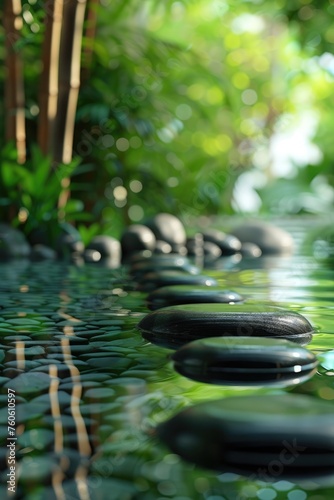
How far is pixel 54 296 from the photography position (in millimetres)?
1869

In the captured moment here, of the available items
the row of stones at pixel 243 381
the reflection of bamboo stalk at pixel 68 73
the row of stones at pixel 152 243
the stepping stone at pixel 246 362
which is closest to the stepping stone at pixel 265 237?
the row of stones at pixel 152 243

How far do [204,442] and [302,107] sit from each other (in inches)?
424

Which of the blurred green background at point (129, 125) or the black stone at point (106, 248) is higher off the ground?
the blurred green background at point (129, 125)

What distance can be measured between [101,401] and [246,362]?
7.3 inches

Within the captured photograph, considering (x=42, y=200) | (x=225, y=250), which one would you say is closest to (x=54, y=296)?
(x=42, y=200)

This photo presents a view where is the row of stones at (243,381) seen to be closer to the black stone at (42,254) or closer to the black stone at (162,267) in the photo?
the black stone at (162,267)

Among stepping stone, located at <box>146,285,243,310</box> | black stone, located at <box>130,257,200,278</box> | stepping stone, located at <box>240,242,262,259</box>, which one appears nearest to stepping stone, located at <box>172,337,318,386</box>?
stepping stone, located at <box>146,285,243,310</box>

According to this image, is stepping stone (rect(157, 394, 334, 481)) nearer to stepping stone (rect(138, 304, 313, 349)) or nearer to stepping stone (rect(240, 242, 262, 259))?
stepping stone (rect(138, 304, 313, 349))

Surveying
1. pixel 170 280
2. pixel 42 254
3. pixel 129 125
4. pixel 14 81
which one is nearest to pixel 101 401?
pixel 170 280

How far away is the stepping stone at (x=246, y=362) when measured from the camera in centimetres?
95

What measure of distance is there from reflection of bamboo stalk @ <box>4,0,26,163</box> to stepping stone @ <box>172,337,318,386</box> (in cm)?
255

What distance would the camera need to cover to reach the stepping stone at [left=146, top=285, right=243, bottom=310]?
1.53 metres

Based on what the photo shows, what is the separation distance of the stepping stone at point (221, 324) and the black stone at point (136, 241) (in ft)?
6.67

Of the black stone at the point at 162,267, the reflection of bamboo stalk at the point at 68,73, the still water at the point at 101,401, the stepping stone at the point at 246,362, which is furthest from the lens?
the reflection of bamboo stalk at the point at 68,73
